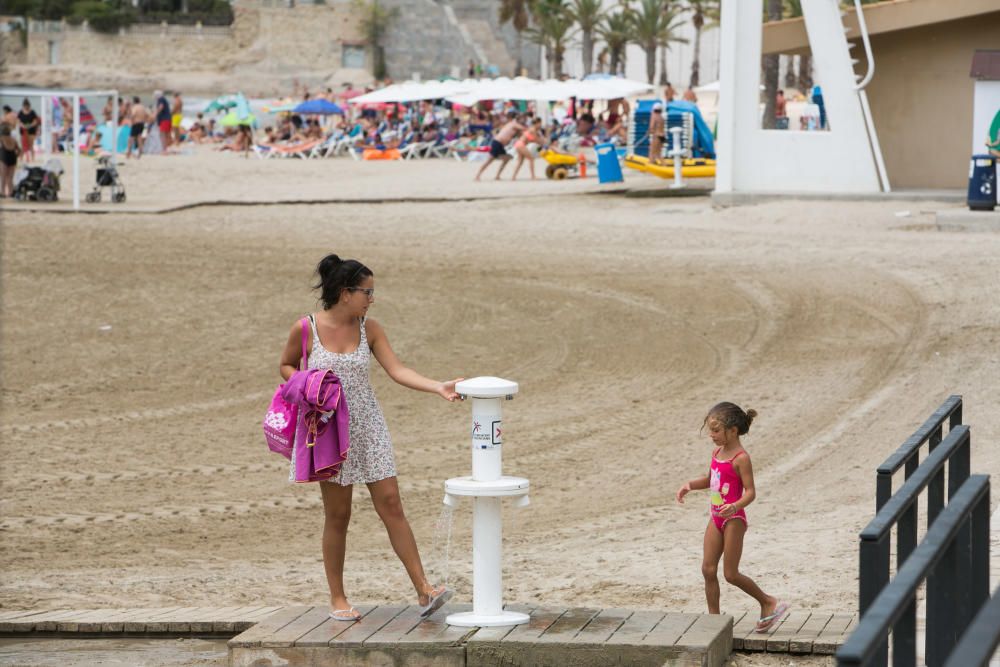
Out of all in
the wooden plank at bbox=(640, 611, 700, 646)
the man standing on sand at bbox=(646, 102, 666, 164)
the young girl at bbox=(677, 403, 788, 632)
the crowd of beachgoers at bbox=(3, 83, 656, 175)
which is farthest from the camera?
the crowd of beachgoers at bbox=(3, 83, 656, 175)

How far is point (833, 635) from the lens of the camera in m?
6.04

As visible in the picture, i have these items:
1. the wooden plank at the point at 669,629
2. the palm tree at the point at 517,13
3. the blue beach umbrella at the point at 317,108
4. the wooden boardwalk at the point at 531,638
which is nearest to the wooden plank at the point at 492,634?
the wooden boardwalk at the point at 531,638

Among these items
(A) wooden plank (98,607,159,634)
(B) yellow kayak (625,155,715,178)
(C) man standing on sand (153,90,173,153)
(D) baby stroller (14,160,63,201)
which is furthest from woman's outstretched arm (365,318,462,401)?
(C) man standing on sand (153,90,173,153)

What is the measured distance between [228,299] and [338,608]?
1040 cm

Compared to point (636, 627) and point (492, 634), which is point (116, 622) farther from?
point (636, 627)

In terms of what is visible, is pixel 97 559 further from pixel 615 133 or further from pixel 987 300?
pixel 615 133

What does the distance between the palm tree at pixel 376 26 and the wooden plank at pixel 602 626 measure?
85.8m

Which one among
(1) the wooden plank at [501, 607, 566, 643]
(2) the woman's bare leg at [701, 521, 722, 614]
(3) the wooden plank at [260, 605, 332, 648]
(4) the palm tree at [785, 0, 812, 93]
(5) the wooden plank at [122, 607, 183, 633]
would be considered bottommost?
(5) the wooden plank at [122, 607, 183, 633]

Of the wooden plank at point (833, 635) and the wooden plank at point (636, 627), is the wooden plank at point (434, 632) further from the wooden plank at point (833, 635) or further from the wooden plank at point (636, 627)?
the wooden plank at point (833, 635)

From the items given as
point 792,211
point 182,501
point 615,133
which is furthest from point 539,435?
point 615,133

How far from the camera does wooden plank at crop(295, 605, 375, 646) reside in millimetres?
5926

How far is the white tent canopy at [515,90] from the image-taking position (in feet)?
122

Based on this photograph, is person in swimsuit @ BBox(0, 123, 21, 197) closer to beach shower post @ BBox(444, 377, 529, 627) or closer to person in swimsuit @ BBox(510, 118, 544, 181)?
person in swimsuit @ BBox(510, 118, 544, 181)

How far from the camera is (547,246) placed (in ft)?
65.5
